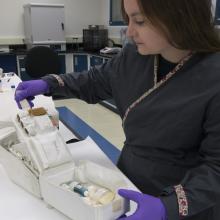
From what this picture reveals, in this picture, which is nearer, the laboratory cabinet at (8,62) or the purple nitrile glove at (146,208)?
the purple nitrile glove at (146,208)

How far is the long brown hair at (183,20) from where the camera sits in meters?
0.72

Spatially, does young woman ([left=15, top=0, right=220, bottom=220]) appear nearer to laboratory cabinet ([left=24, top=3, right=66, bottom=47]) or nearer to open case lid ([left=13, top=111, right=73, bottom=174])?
open case lid ([left=13, top=111, right=73, bottom=174])

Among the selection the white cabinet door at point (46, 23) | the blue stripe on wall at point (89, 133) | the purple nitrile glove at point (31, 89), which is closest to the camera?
the purple nitrile glove at point (31, 89)

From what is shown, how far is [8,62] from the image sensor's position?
479 cm

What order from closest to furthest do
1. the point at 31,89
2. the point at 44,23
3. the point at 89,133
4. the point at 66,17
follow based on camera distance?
1. the point at 31,89
2. the point at 89,133
3. the point at 44,23
4. the point at 66,17

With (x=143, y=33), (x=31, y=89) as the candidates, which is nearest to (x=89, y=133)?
(x=31, y=89)

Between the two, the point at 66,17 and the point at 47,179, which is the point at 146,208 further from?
the point at 66,17

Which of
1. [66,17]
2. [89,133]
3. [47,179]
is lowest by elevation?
[89,133]

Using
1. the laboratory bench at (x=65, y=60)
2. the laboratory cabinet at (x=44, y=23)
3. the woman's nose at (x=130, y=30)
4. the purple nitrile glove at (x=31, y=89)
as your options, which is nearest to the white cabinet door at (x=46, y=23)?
the laboratory cabinet at (x=44, y=23)

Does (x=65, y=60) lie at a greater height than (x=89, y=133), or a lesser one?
greater

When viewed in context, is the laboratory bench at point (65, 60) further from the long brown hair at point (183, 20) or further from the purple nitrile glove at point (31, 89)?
the long brown hair at point (183, 20)

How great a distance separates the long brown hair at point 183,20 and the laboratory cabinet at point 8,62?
4.43m

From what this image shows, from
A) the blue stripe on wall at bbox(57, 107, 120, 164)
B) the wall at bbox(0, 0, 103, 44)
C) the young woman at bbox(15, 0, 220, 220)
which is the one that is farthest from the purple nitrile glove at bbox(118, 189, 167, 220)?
the wall at bbox(0, 0, 103, 44)

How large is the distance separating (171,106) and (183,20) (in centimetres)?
24
